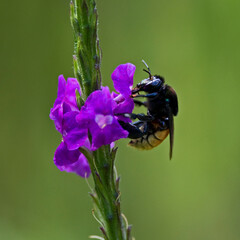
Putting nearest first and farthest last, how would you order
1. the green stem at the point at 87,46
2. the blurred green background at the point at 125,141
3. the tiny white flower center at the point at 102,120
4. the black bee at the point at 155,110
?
1. the tiny white flower center at the point at 102,120
2. the green stem at the point at 87,46
3. the black bee at the point at 155,110
4. the blurred green background at the point at 125,141

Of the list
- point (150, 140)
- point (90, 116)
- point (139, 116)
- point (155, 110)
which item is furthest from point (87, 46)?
point (150, 140)

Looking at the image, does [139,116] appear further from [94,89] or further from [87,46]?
[87,46]

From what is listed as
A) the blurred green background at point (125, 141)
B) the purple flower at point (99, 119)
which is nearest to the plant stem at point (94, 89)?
the purple flower at point (99, 119)

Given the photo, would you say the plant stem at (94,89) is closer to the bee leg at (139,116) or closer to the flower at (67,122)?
the flower at (67,122)

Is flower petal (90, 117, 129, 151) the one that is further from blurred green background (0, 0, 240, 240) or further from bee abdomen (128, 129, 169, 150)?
blurred green background (0, 0, 240, 240)

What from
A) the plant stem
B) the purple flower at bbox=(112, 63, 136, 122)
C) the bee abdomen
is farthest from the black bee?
the plant stem

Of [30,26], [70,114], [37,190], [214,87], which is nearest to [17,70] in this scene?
[30,26]

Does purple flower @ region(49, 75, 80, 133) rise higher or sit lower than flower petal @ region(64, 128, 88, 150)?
higher

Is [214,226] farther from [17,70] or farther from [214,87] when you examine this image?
[17,70]
